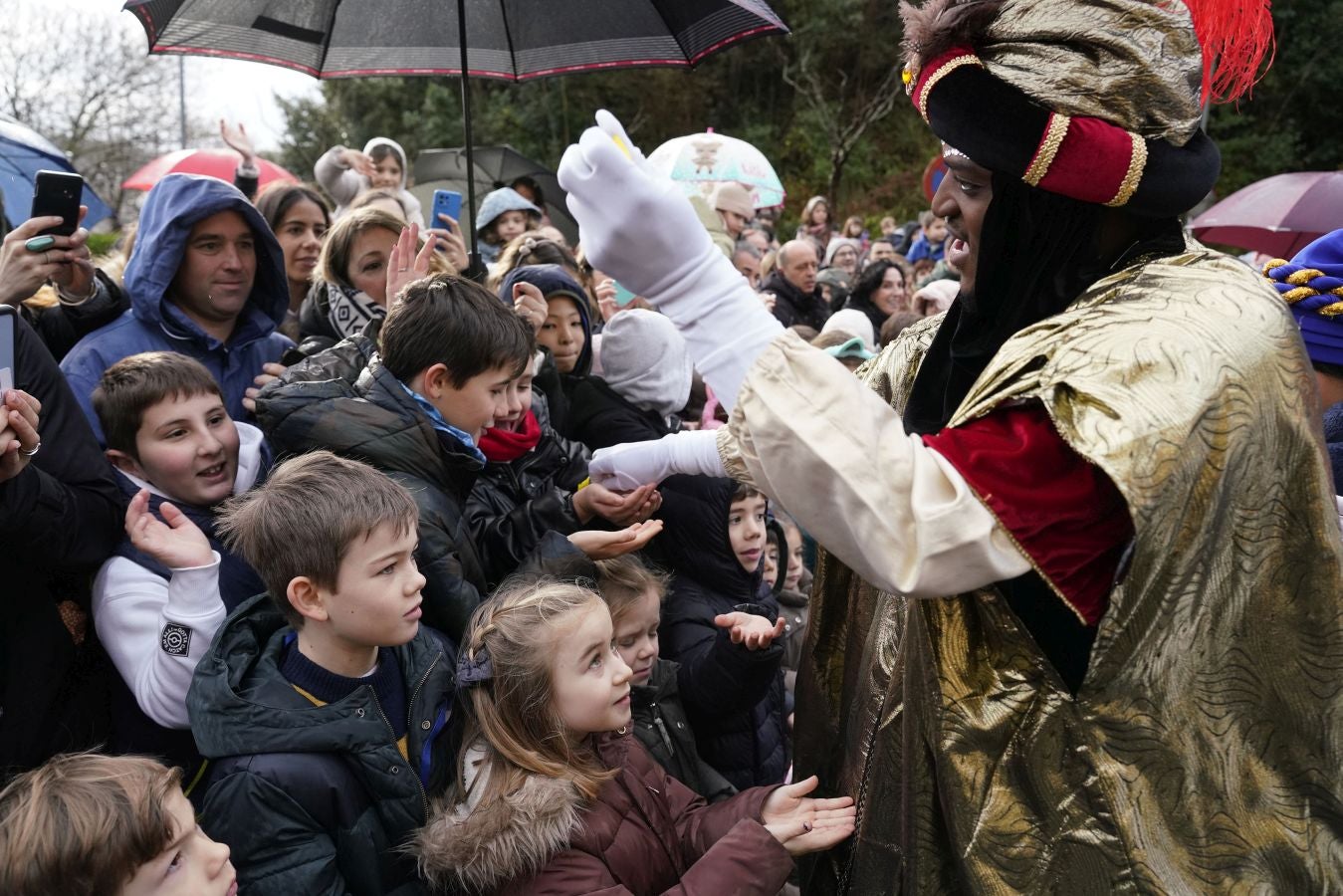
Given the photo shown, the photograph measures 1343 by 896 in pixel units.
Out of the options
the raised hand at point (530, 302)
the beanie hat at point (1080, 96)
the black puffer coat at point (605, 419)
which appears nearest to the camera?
the beanie hat at point (1080, 96)

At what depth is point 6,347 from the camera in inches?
83.7

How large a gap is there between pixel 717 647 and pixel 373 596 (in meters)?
0.93

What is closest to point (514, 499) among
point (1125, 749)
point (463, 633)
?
point (463, 633)

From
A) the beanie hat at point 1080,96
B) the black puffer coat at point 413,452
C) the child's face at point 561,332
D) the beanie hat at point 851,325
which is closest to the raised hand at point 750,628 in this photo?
the black puffer coat at point 413,452

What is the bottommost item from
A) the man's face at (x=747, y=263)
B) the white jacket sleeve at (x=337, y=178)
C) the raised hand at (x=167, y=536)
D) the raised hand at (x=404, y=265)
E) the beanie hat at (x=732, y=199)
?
the man's face at (x=747, y=263)

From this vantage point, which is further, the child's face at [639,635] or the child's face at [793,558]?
the child's face at [793,558]

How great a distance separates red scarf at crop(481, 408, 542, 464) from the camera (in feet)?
9.66

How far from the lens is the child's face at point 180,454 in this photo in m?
2.52

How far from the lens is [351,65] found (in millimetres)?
3664

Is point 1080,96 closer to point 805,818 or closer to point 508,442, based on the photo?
point 805,818

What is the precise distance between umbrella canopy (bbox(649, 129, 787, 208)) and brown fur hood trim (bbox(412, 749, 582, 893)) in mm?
6349

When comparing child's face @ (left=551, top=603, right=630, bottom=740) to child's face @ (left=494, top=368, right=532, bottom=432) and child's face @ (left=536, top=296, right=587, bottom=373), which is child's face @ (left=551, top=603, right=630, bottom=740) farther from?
child's face @ (left=536, top=296, right=587, bottom=373)

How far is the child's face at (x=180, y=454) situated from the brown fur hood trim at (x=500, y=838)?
972mm

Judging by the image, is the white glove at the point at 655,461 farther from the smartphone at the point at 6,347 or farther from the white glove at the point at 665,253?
the smartphone at the point at 6,347
